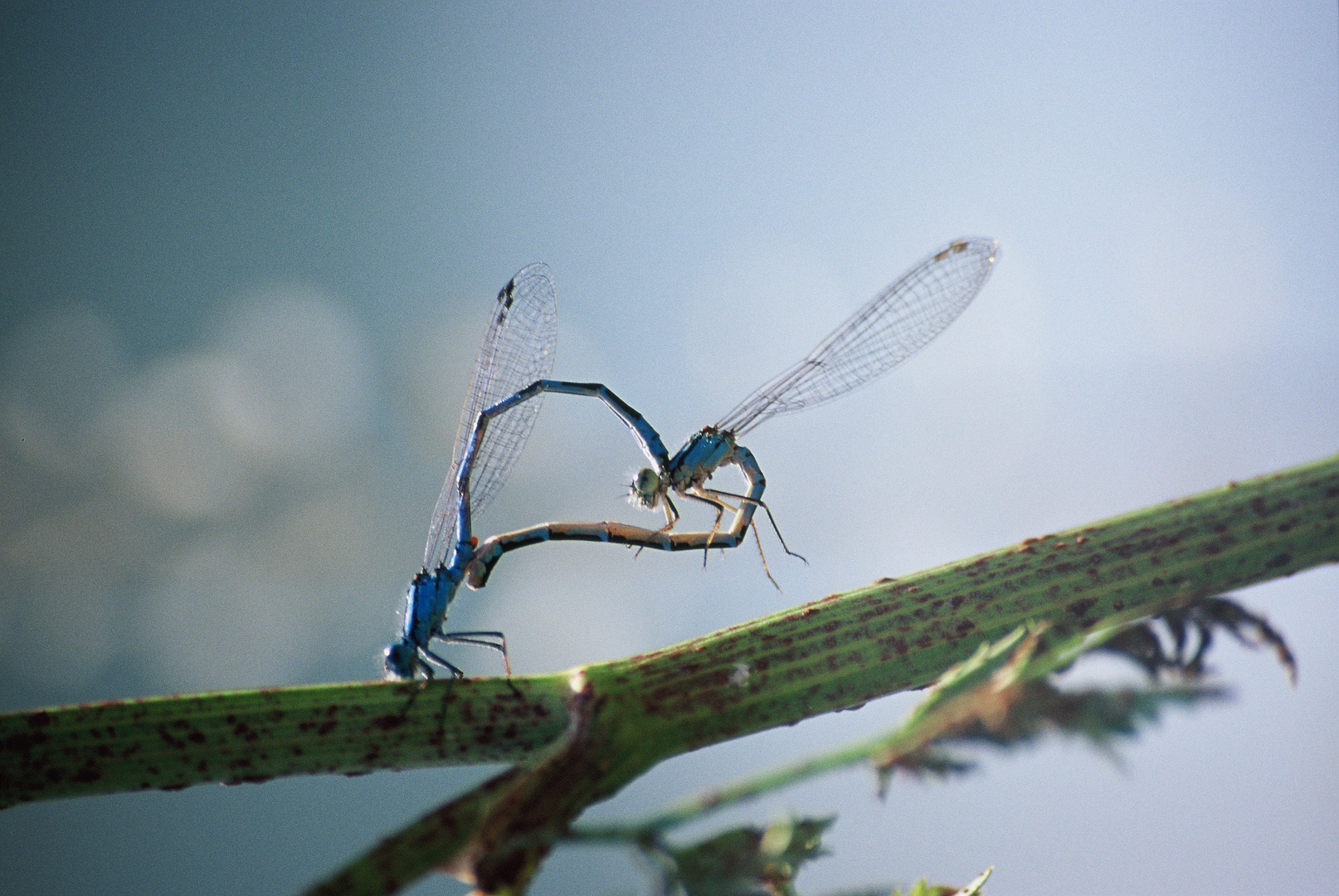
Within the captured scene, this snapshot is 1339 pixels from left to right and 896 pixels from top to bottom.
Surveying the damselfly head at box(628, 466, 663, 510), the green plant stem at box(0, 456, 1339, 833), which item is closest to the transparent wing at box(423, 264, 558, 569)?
the damselfly head at box(628, 466, 663, 510)

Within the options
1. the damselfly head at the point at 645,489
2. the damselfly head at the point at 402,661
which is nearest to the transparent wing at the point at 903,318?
the damselfly head at the point at 645,489

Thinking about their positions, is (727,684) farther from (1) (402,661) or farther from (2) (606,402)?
(2) (606,402)

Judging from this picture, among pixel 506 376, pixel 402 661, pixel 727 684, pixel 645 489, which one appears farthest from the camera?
pixel 506 376

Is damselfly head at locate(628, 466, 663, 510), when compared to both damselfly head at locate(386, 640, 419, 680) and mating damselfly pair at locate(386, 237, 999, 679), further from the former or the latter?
damselfly head at locate(386, 640, 419, 680)

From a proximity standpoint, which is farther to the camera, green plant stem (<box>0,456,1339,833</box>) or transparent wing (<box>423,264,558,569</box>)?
transparent wing (<box>423,264,558,569</box>)

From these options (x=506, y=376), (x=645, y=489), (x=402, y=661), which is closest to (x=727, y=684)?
(x=402, y=661)

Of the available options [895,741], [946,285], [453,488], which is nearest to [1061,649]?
[895,741]

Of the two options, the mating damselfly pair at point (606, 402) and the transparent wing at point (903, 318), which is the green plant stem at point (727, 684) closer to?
the mating damselfly pair at point (606, 402)

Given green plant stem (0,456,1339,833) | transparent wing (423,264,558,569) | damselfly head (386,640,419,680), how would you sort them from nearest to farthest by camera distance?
green plant stem (0,456,1339,833), damselfly head (386,640,419,680), transparent wing (423,264,558,569)
